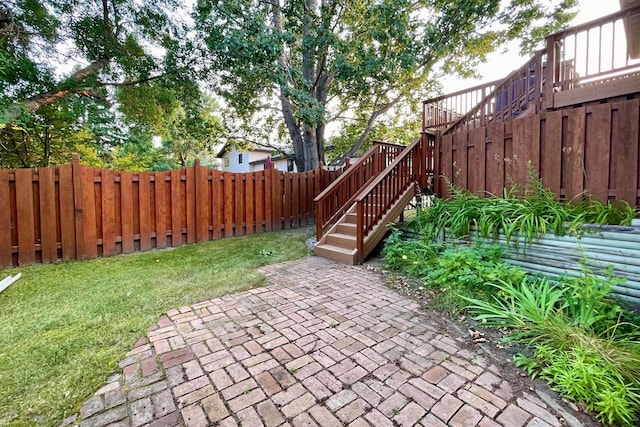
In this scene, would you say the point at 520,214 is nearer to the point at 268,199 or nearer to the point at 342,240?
the point at 342,240

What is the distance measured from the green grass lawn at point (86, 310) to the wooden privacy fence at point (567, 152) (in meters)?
3.38

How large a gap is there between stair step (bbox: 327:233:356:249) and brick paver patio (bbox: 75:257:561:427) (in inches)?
76.6

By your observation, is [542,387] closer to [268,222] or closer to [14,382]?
[14,382]

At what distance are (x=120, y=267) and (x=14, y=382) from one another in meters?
2.76

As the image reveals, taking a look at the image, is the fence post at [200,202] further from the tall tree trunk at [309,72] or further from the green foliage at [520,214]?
the green foliage at [520,214]

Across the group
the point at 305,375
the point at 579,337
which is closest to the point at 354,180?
the point at 579,337

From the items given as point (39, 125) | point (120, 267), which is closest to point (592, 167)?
point (120, 267)

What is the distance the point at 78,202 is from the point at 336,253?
4281mm

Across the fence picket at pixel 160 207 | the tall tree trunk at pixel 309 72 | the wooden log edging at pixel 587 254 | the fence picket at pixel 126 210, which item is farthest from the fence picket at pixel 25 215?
the wooden log edging at pixel 587 254

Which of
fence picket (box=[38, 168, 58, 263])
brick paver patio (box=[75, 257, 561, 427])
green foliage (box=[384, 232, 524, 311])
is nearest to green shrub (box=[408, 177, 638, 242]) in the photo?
green foliage (box=[384, 232, 524, 311])

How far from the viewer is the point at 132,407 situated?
1.60 meters

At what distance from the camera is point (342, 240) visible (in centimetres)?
498

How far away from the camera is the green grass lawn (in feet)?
5.65

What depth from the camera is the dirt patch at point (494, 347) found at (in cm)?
157
